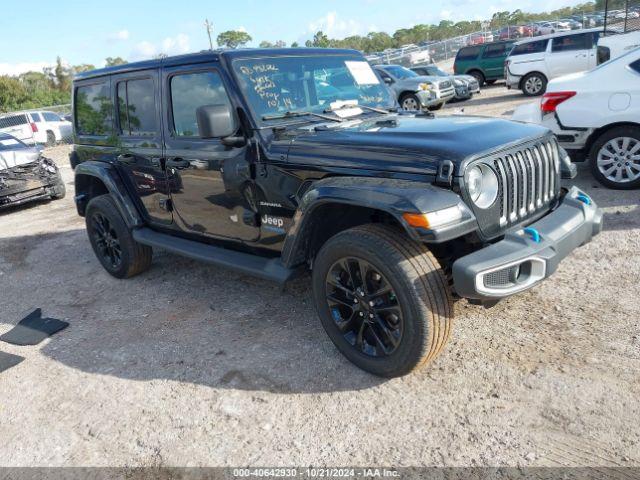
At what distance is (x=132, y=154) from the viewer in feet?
15.3

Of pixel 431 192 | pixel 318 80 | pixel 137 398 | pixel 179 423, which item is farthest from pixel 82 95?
pixel 431 192

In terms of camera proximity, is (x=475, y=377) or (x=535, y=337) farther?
(x=535, y=337)

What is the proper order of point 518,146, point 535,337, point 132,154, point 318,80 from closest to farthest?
point 518,146 → point 535,337 → point 318,80 → point 132,154

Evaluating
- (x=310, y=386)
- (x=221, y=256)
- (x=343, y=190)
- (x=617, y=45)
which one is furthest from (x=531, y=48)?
(x=310, y=386)

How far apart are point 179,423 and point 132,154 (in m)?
2.57

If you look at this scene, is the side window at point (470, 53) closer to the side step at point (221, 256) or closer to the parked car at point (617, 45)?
the parked car at point (617, 45)

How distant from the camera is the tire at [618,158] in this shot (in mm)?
5809

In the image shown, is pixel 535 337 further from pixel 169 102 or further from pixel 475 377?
pixel 169 102

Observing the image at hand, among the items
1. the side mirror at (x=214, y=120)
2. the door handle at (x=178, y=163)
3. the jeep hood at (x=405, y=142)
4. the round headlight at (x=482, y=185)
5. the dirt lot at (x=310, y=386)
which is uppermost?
the side mirror at (x=214, y=120)

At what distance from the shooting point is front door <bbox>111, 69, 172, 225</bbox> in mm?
4387

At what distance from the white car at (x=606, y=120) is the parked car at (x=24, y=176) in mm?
8508

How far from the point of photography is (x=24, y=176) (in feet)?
30.9

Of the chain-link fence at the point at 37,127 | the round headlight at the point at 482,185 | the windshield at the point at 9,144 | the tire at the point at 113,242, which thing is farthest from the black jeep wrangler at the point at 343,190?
the chain-link fence at the point at 37,127

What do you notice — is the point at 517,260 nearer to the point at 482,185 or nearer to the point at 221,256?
the point at 482,185
